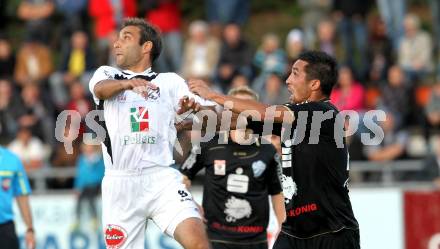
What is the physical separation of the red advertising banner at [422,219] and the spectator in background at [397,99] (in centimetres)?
236

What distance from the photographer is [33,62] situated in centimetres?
1922

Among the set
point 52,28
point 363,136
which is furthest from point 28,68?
point 363,136

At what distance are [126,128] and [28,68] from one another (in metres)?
10.3

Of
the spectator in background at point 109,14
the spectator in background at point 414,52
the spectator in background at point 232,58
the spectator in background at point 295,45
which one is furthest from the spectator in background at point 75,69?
the spectator in background at point 414,52

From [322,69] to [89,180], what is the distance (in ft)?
23.5

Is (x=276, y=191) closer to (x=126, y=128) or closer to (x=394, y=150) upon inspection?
(x=126, y=128)

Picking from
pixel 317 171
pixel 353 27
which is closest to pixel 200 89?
pixel 317 171

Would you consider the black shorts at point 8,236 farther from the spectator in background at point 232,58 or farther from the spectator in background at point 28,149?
the spectator in background at point 232,58

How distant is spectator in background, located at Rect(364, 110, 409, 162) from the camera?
50.3 ft

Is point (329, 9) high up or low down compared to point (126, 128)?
up

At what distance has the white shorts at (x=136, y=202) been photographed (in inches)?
365

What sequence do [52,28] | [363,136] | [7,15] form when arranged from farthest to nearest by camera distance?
[7,15] < [52,28] < [363,136]

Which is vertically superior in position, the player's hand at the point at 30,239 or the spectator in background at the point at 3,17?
the spectator in background at the point at 3,17

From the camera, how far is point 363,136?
49.6ft
